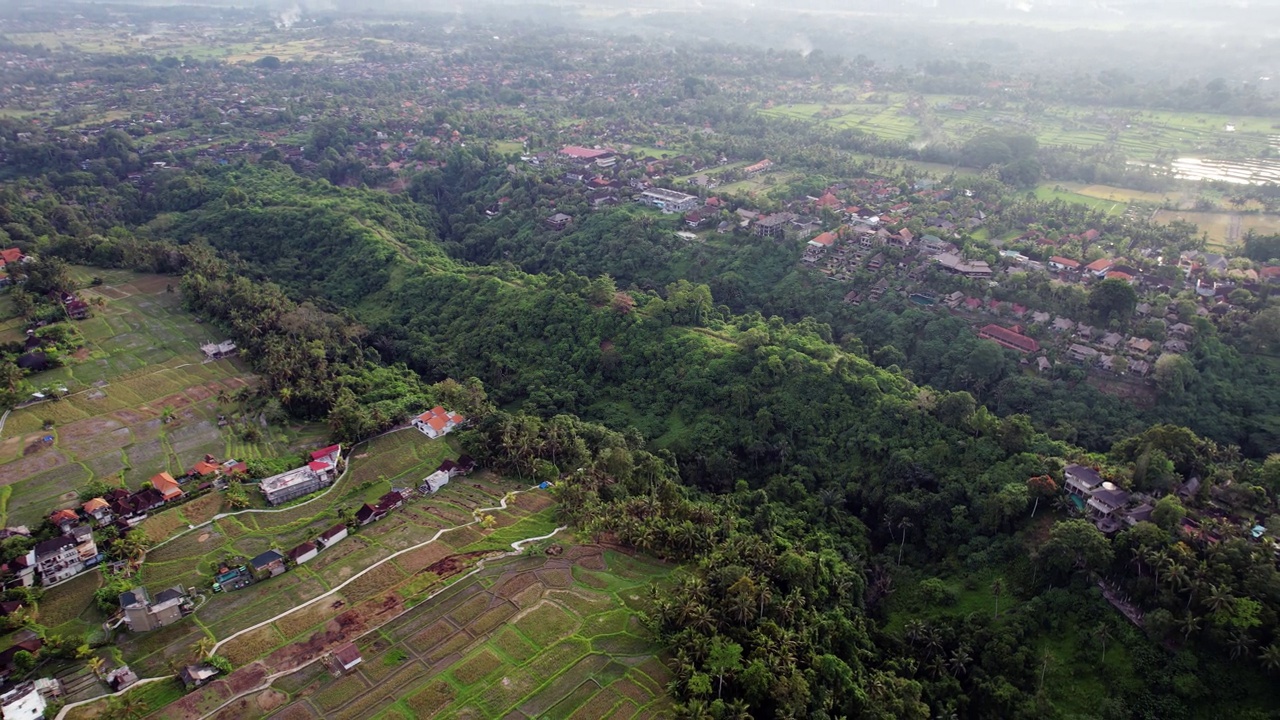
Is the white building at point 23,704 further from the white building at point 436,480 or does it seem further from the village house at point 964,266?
the village house at point 964,266

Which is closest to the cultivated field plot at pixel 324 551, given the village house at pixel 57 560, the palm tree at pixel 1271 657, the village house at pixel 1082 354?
the village house at pixel 57 560

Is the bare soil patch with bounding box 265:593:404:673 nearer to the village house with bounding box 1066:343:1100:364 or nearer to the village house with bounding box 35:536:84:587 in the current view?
the village house with bounding box 35:536:84:587

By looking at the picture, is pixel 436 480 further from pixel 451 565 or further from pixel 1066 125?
pixel 1066 125

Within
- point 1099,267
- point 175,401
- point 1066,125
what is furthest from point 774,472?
point 1066,125

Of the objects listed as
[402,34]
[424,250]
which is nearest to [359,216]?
[424,250]

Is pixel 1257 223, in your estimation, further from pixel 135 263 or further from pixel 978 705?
pixel 135 263

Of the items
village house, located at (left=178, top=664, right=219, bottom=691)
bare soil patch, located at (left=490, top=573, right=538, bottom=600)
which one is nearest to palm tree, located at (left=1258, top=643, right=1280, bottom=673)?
bare soil patch, located at (left=490, top=573, right=538, bottom=600)
